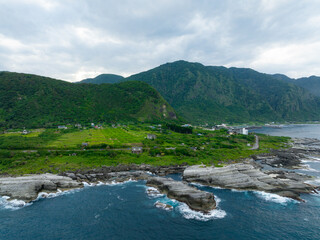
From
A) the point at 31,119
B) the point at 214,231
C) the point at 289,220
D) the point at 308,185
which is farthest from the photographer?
the point at 31,119

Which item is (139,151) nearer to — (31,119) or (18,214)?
(18,214)

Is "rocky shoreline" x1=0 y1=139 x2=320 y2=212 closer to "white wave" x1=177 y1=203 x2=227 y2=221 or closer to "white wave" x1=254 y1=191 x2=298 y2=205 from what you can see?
"white wave" x1=177 y1=203 x2=227 y2=221

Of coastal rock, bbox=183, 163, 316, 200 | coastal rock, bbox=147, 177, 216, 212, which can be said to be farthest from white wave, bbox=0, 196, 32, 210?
coastal rock, bbox=183, 163, 316, 200

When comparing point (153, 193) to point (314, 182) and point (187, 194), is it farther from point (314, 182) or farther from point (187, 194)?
point (314, 182)

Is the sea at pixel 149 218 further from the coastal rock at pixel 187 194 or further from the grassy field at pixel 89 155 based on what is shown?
the grassy field at pixel 89 155

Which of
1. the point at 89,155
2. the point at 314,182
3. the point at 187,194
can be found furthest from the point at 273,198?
the point at 89,155

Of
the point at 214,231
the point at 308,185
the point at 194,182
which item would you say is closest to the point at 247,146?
the point at 308,185
